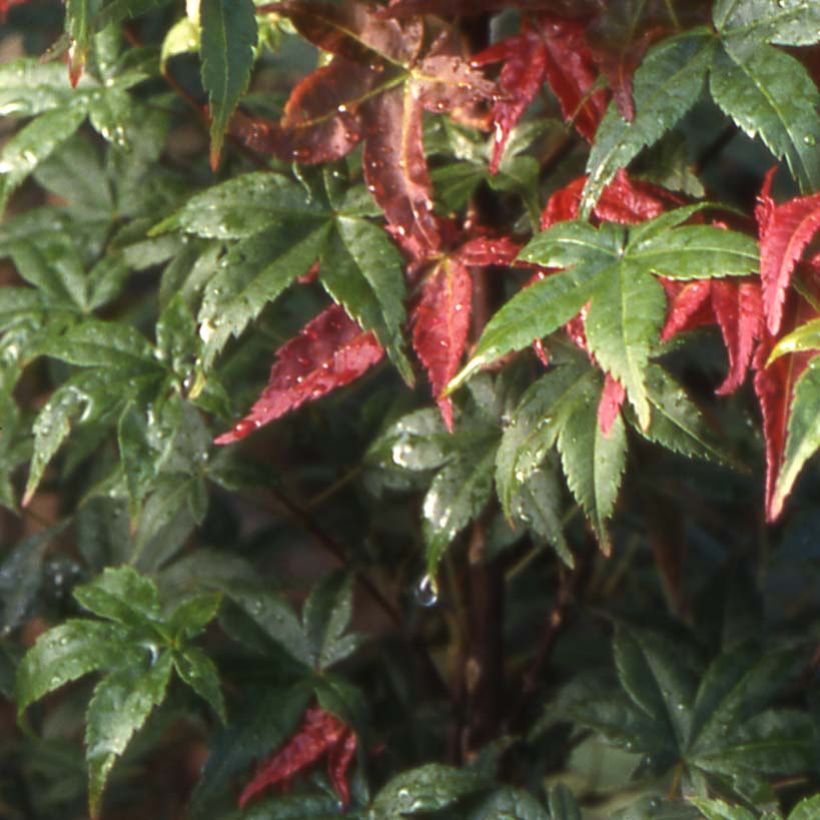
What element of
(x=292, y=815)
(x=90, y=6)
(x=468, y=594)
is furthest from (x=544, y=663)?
(x=90, y=6)

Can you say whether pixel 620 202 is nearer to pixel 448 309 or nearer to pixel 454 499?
pixel 448 309

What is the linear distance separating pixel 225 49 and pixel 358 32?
0.14 m

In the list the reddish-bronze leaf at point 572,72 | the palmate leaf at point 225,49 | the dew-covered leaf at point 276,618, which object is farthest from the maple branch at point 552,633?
Result: the palmate leaf at point 225,49

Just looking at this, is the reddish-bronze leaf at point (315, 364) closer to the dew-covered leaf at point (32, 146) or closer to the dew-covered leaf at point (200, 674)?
the dew-covered leaf at point (200, 674)

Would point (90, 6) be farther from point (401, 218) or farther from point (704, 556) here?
point (704, 556)

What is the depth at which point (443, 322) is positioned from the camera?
2.72 ft

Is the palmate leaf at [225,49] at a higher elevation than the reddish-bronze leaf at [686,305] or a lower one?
higher

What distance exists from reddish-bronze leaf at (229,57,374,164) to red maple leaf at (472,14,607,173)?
91 mm

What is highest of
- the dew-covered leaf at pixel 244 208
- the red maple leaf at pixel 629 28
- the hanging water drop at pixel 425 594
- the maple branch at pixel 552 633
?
the red maple leaf at pixel 629 28

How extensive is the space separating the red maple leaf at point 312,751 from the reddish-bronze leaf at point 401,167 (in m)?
0.39

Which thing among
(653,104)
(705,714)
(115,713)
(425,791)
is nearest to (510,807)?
(425,791)

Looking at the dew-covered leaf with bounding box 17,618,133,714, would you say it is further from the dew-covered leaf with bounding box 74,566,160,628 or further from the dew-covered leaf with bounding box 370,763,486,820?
the dew-covered leaf with bounding box 370,763,486,820

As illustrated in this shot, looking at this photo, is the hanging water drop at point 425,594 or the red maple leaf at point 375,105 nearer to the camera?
the red maple leaf at point 375,105

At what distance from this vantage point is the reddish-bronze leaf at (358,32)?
33.1 inches
